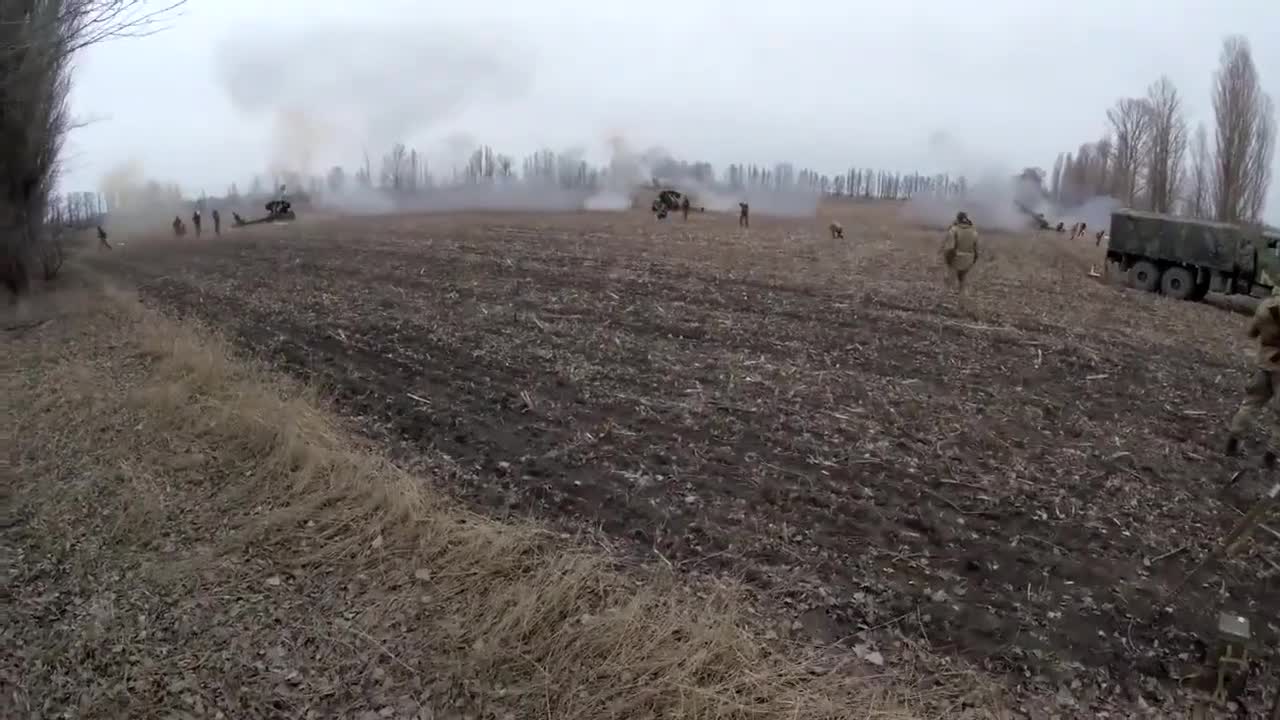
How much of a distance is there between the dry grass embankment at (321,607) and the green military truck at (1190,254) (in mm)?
20967

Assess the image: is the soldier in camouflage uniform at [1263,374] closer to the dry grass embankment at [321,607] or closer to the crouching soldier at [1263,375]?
the crouching soldier at [1263,375]

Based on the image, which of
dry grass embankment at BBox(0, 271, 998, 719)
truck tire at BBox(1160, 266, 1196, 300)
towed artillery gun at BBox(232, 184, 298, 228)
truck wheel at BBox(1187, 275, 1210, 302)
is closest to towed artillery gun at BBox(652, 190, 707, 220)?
towed artillery gun at BBox(232, 184, 298, 228)


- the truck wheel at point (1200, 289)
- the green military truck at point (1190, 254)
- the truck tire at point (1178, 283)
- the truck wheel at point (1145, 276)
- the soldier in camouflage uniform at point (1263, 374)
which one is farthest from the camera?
the truck wheel at point (1145, 276)

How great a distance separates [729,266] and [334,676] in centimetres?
1574

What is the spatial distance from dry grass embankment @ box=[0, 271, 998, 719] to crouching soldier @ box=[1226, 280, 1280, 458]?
5.59 metres

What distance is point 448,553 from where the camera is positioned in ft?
17.5

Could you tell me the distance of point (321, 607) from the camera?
4.95m

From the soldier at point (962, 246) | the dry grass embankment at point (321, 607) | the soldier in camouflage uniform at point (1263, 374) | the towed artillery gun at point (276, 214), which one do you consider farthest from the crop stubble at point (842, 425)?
the towed artillery gun at point (276, 214)

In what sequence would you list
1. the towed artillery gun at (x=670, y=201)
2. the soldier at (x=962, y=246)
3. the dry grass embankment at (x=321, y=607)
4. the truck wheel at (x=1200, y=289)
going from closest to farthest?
the dry grass embankment at (x=321, y=607) → the soldier at (x=962, y=246) → the truck wheel at (x=1200, y=289) → the towed artillery gun at (x=670, y=201)

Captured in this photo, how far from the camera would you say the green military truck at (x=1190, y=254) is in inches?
763

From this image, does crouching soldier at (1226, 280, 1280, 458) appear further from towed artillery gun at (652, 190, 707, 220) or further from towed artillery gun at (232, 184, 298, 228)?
towed artillery gun at (232, 184, 298, 228)

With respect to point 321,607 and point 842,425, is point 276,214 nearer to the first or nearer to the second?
point 842,425

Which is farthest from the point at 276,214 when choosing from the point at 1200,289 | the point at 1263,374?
the point at 1263,374

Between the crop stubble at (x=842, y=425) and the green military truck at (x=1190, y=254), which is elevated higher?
the green military truck at (x=1190, y=254)
